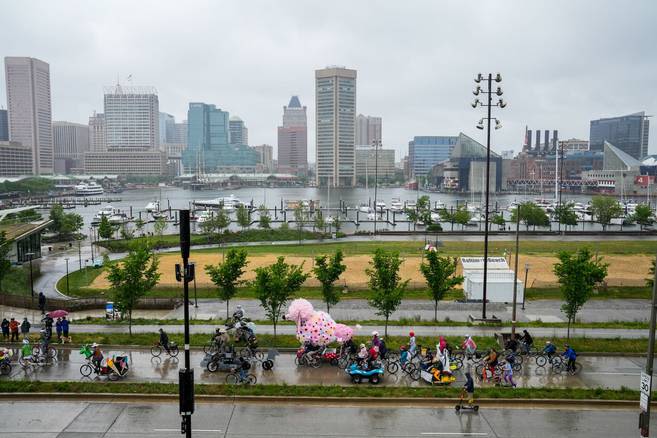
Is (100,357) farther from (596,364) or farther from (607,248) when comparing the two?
(607,248)

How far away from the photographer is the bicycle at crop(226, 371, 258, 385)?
797 inches

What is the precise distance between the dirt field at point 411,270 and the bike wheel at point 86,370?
51.1 ft

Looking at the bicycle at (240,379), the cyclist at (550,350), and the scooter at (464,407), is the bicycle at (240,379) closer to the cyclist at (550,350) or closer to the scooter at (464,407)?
the scooter at (464,407)

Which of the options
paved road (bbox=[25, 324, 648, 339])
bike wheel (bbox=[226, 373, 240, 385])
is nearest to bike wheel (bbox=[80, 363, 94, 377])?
bike wheel (bbox=[226, 373, 240, 385])

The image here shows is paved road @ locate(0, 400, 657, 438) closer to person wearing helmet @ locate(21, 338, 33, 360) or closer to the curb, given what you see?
the curb

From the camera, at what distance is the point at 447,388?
2003 centimetres

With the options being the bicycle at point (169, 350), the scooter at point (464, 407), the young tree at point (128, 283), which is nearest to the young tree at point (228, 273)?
the young tree at point (128, 283)

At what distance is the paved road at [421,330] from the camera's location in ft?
91.4

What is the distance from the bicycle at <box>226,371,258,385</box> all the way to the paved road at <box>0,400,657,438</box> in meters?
1.50

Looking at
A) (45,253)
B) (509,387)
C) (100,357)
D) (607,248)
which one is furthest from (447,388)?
(45,253)

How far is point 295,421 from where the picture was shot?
17344 mm

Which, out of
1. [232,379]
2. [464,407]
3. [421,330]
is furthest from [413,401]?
[421,330]

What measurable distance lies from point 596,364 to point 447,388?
7725mm

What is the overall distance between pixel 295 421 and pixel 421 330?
12.6 meters
